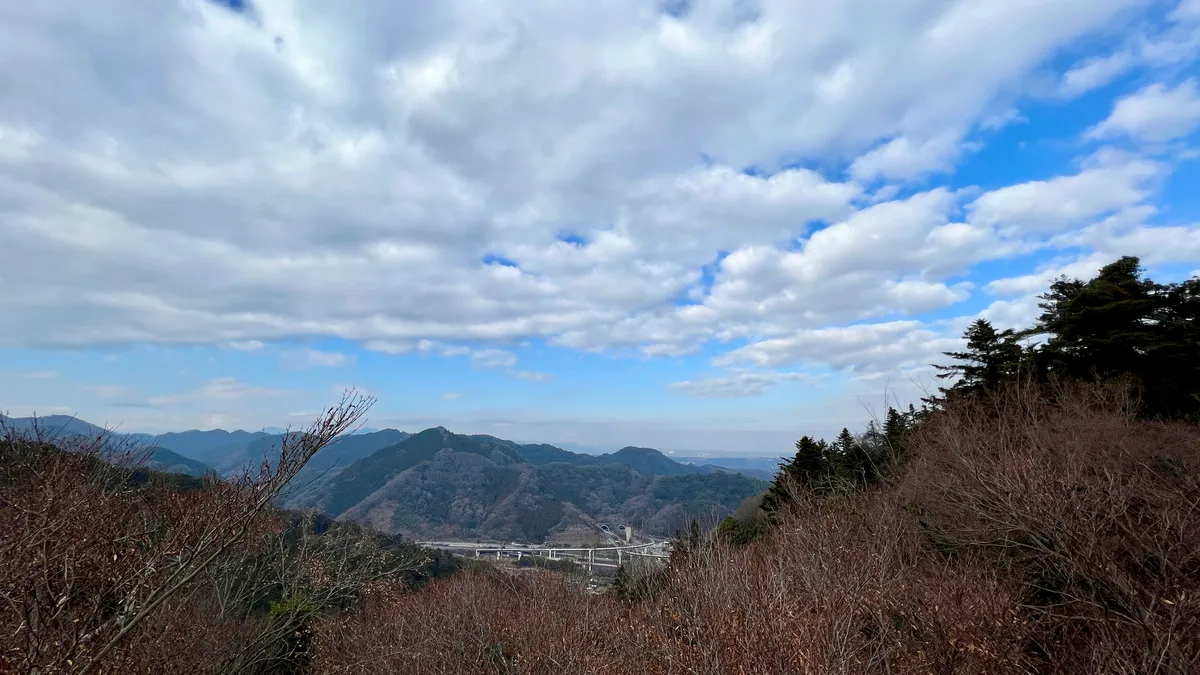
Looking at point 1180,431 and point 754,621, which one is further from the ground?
point 1180,431

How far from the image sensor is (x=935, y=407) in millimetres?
28000

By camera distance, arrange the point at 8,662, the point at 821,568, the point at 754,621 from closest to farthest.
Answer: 1. the point at 8,662
2. the point at 754,621
3. the point at 821,568

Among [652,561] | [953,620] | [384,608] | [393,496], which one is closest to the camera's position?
[953,620]

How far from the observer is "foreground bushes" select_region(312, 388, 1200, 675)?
833 cm

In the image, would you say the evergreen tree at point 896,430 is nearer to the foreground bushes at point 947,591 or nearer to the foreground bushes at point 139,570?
the foreground bushes at point 947,591

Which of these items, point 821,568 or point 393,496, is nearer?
point 821,568

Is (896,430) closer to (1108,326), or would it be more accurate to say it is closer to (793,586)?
(1108,326)

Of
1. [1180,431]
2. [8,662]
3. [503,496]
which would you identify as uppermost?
[1180,431]

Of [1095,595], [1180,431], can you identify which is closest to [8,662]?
[1095,595]

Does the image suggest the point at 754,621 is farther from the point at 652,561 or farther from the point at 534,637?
the point at 652,561

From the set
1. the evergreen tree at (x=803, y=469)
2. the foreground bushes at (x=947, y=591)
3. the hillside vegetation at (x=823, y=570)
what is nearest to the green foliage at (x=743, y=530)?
the evergreen tree at (x=803, y=469)

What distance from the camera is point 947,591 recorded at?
11.1 meters

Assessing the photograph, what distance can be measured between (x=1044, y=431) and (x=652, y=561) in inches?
655

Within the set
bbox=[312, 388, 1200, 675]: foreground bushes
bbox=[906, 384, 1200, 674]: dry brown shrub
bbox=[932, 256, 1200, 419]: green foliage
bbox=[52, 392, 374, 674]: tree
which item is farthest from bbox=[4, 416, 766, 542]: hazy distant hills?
bbox=[52, 392, 374, 674]: tree
